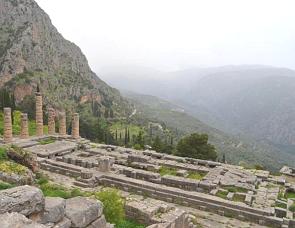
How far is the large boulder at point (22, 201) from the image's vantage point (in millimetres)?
6910

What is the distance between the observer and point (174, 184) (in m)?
21.8

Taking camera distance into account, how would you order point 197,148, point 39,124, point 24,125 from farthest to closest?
point 197,148, point 39,124, point 24,125

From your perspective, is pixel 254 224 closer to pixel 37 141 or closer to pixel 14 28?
pixel 37 141

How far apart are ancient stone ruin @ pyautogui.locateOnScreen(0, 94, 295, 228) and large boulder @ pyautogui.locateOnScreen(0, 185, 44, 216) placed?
242 inches

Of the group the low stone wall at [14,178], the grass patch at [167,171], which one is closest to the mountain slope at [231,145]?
the grass patch at [167,171]

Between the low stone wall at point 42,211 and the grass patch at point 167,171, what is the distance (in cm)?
1552

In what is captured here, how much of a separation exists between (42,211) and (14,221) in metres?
1.32

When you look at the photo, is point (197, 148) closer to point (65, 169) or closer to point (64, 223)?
point (65, 169)

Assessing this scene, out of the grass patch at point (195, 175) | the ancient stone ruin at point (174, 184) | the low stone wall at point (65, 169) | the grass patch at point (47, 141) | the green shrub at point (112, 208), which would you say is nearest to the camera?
the green shrub at point (112, 208)

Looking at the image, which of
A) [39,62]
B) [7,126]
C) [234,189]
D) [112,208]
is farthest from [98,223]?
[39,62]

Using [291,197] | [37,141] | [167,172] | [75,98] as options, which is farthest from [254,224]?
[75,98]

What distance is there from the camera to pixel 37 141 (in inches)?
1300

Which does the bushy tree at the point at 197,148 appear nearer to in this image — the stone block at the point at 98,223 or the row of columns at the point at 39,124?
the row of columns at the point at 39,124

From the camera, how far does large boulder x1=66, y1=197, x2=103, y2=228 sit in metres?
8.36
